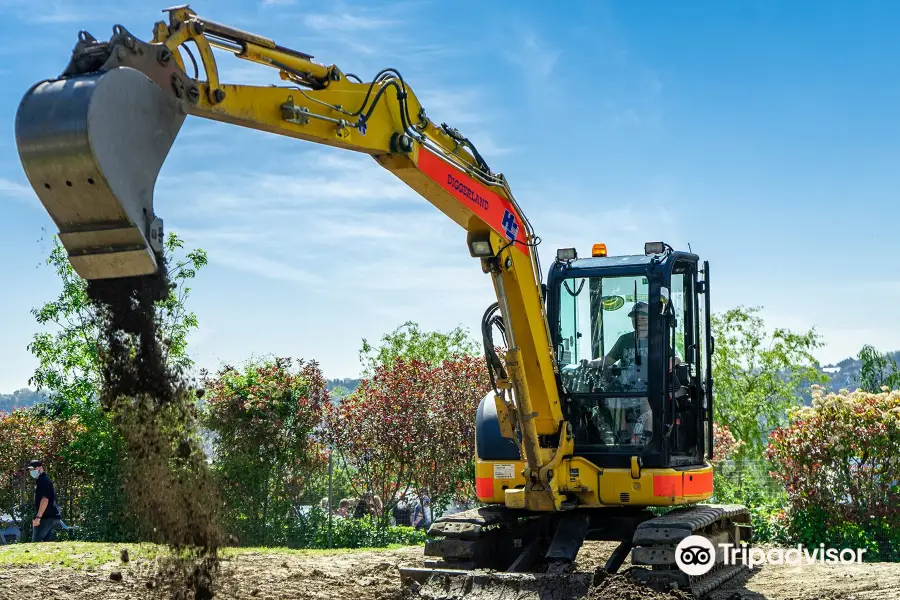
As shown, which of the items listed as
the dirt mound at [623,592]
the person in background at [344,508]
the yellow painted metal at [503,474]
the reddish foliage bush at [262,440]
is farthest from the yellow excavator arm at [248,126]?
the person in background at [344,508]

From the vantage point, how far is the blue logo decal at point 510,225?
9492 millimetres

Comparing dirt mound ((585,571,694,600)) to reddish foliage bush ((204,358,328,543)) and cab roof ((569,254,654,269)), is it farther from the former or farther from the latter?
reddish foliage bush ((204,358,328,543))

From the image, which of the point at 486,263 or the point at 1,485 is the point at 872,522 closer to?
the point at 486,263

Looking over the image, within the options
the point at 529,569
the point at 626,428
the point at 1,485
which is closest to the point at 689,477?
the point at 626,428

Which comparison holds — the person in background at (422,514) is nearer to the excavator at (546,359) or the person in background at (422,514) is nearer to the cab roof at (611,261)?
the excavator at (546,359)

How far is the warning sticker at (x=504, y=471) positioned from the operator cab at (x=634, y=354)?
69 centimetres

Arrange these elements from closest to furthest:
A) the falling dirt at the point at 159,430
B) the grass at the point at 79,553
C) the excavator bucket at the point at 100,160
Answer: the excavator bucket at the point at 100,160
the falling dirt at the point at 159,430
the grass at the point at 79,553

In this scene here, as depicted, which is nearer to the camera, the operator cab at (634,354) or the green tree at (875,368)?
the operator cab at (634,354)

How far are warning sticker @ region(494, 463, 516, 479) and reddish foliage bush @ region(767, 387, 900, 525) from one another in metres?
6.18

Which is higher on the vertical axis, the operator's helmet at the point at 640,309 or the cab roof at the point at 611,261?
the cab roof at the point at 611,261

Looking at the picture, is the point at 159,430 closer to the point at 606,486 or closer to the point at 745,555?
the point at 606,486

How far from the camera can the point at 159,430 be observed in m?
9.06

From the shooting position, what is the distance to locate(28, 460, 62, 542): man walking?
1572 cm

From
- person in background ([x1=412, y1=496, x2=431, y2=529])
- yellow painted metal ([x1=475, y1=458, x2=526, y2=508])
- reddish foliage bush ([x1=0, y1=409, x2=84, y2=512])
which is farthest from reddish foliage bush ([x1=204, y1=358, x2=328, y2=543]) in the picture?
yellow painted metal ([x1=475, y1=458, x2=526, y2=508])
